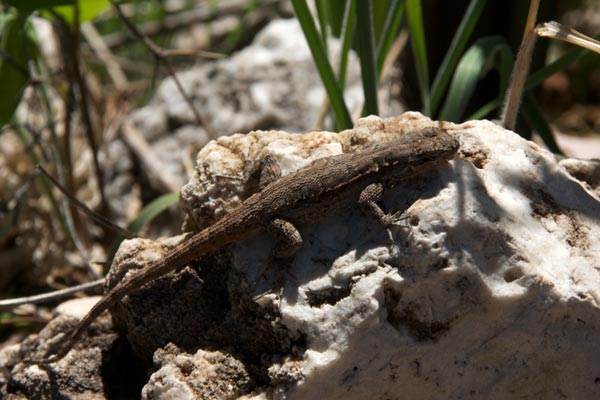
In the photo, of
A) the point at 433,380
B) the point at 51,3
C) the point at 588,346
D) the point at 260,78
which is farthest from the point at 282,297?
the point at 260,78

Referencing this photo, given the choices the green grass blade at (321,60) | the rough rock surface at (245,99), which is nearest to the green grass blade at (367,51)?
the green grass blade at (321,60)

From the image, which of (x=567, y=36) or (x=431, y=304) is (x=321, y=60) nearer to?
(x=567, y=36)

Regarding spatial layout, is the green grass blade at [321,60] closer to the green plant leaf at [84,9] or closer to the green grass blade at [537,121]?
the green grass blade at [537,121]

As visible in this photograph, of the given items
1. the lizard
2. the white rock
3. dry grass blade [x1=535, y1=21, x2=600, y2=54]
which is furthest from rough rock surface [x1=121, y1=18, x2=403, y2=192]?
the white rock

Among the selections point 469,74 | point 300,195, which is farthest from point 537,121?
point 300,195

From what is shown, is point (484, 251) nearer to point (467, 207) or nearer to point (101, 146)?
point (467, 207)

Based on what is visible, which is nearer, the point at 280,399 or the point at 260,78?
the point at 280,399
